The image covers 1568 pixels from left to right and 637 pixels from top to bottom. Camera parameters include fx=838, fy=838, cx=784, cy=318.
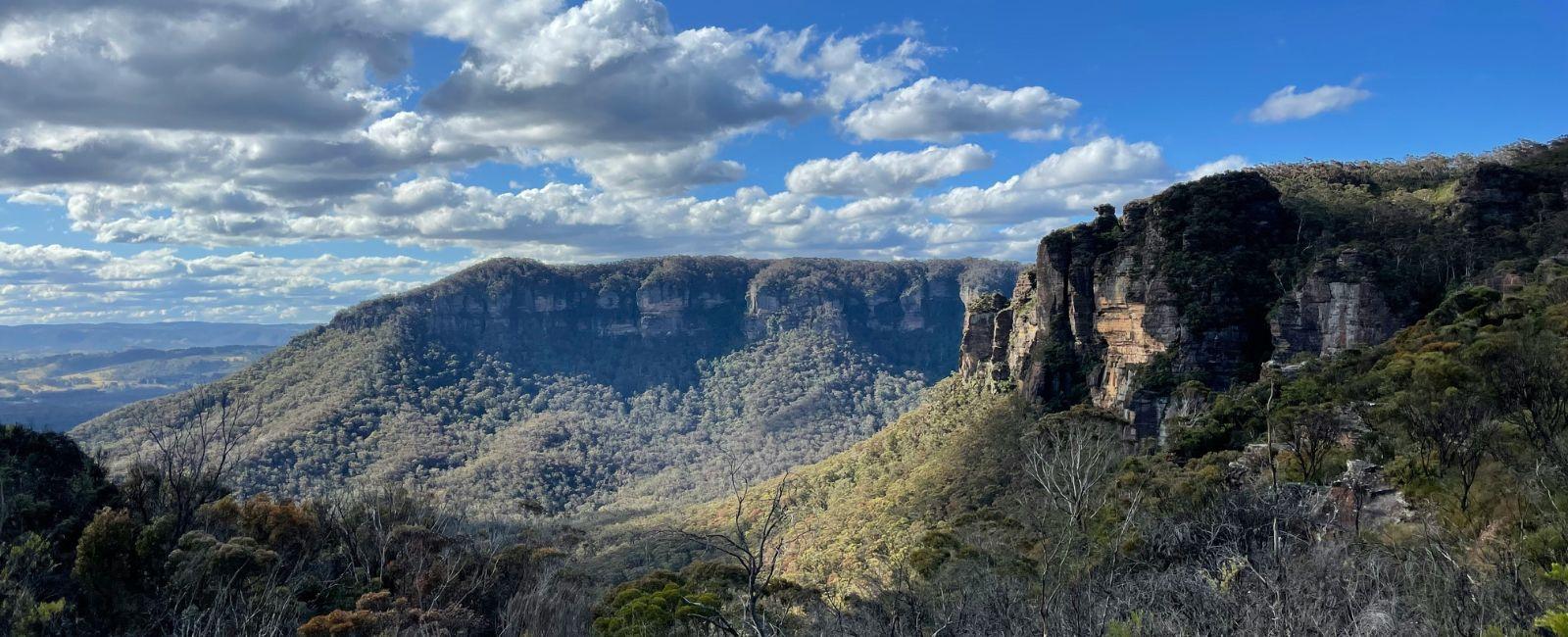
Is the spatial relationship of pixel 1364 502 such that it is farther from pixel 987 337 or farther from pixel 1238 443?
pixel 987 337

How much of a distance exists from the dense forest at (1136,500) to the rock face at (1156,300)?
260 mm

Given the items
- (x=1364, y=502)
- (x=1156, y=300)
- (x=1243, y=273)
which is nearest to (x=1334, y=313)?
(x=1243, y=273)

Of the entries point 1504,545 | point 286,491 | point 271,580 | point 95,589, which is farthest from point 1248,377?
point 286,491

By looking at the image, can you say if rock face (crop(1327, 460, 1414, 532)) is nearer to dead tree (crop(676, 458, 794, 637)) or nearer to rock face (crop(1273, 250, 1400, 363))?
dead tree (crop(676, 458, 794, 637))

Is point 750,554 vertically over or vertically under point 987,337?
over

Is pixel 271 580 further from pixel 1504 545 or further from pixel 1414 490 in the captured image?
pixel 1414 490

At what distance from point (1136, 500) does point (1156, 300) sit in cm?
3671

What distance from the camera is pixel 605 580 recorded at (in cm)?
4531

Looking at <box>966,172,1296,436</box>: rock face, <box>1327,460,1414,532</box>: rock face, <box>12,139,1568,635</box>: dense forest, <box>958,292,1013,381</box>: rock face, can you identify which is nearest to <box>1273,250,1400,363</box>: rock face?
<box>12,139,1568,635</box>: dense forest

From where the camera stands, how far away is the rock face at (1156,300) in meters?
56.1

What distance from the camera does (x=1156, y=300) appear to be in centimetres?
5869

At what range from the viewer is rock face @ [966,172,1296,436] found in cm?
5612

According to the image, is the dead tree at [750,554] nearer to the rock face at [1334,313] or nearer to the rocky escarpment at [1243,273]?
the rocky escarpment at [1243,273]

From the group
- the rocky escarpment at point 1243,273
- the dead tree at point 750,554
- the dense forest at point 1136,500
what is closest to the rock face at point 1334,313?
the rocky escarpment at point 1243,273
